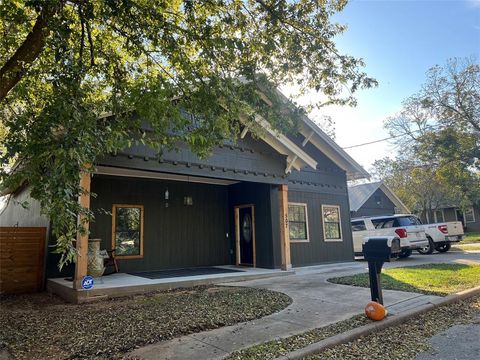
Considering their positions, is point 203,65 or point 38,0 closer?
point 38,0

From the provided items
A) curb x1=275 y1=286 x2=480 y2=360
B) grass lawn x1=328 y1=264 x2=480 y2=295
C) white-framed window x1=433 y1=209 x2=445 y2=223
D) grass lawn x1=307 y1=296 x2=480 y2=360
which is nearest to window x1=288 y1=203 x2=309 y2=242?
grass lawn x1=328 y1=264 x2=480 y2=295

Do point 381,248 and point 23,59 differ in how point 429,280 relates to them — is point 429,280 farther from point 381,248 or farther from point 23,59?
point 23,59

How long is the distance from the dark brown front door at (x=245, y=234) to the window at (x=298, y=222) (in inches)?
54.6

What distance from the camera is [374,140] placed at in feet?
73.6

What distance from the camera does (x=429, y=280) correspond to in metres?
7.82

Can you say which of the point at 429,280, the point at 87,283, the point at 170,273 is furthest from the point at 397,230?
the point at 87,283

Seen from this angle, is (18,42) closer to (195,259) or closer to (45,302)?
(45,302)

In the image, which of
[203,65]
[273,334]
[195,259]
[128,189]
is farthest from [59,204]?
[195,259]

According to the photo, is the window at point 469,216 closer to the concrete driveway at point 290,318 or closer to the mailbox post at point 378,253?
the concrete driveway at point 290,318

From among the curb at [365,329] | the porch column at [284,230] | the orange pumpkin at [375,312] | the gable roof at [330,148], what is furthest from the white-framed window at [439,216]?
the orange pumpkin at [375,312]

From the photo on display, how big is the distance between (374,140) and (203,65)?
19.2 m

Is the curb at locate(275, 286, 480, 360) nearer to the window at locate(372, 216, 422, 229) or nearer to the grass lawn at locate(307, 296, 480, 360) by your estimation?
the grass lawn at locate(307, 296, 480, 360)

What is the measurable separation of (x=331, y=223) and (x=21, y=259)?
1004 centimetres

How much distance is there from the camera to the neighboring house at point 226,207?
370 inches
